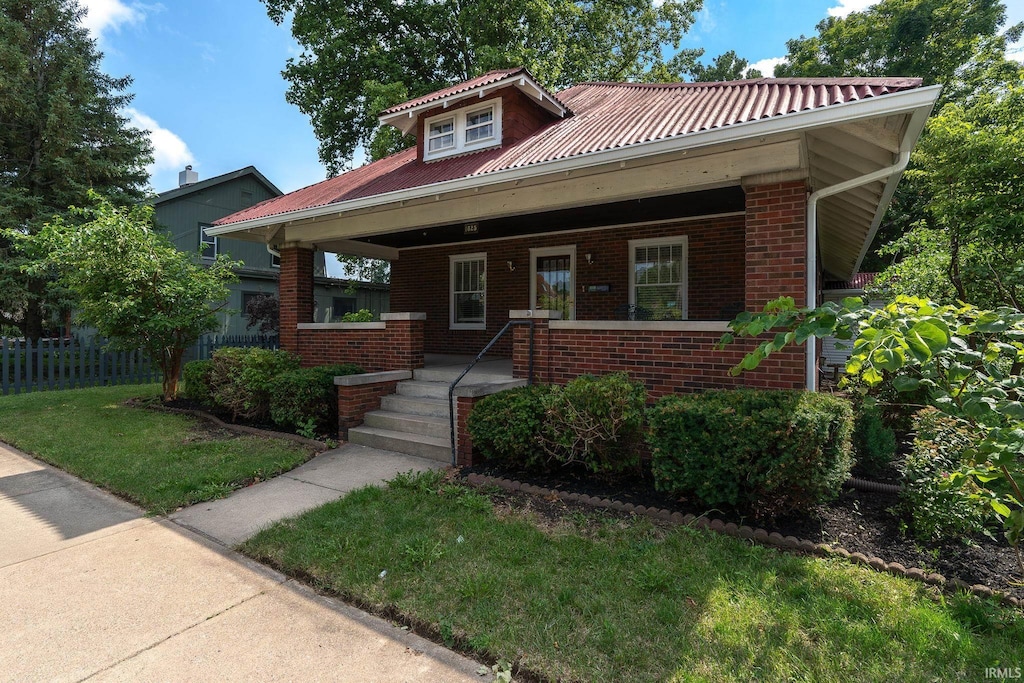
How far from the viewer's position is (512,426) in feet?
15.9

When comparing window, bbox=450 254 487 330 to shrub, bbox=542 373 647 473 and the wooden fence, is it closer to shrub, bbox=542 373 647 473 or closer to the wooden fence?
shrub, bbox=542 373 647 473

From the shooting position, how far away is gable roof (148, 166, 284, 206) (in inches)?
712

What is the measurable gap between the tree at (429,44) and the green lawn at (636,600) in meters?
14.2

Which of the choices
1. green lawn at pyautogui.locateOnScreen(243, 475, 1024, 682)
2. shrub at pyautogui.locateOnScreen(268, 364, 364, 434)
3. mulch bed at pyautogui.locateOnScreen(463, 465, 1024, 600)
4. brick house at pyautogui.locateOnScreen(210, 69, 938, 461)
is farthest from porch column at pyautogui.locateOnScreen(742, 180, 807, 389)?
shrub at pyautogui.locateOnScreen(268, 364, 364, 434)

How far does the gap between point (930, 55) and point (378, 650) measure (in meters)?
27.6

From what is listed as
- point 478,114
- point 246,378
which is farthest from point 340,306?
point 246,378

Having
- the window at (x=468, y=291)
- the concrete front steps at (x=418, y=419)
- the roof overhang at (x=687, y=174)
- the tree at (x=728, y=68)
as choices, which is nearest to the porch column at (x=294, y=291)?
the roof overhang at (x=687, y=174)

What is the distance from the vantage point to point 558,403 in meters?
4.61

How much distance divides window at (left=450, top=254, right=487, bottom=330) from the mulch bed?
19.5 ft

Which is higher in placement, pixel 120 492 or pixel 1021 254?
pixel 1021 254

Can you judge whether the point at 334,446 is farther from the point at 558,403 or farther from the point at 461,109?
the point at 461,109

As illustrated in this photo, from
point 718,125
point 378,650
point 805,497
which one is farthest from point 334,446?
point 718,125

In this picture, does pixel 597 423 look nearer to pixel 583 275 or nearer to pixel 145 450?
pixel 583 275

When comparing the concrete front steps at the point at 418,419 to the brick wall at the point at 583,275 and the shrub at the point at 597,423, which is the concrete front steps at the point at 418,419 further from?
the brick wall at the point at 583,275
